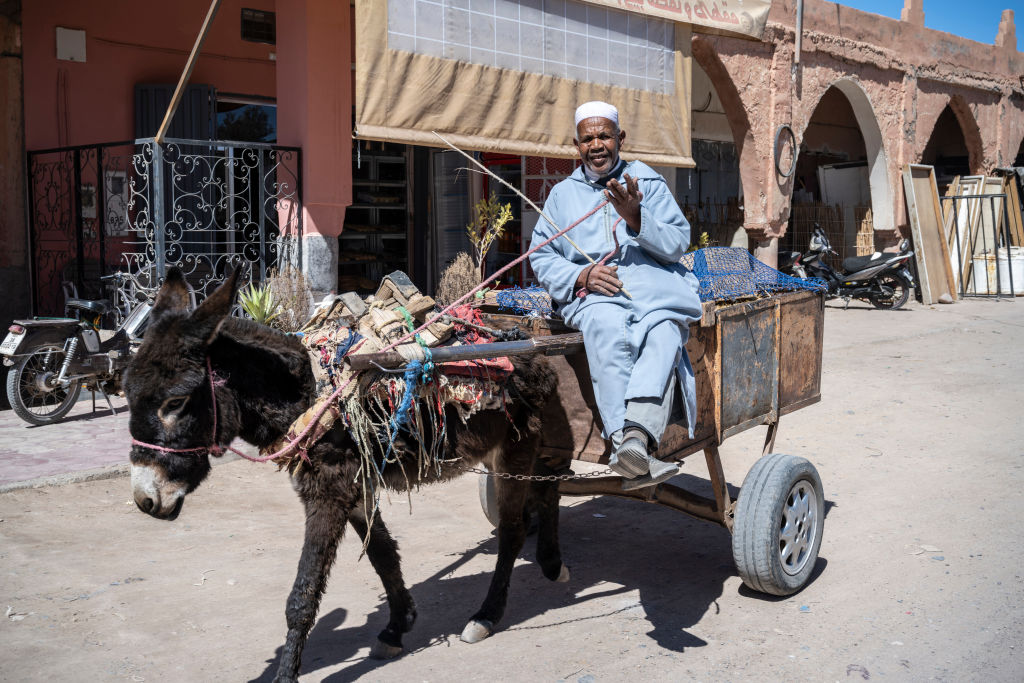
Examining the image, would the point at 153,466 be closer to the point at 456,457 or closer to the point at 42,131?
the point at 456,457

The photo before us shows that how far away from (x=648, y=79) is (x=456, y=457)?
734cm

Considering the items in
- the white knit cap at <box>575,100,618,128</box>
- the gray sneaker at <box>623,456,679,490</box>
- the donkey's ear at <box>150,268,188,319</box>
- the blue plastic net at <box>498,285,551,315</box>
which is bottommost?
the gray sneaker at <box>623,456,679,490</box>

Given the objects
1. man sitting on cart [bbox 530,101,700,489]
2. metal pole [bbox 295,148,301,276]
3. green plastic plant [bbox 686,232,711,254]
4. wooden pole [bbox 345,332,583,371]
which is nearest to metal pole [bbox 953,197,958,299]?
green plastic plant [bbox 686,232,711,254]

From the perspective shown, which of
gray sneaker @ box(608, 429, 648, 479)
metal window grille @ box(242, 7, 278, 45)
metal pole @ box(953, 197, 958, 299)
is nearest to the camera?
gray sneaker @ box(608, 429, 648, 479)

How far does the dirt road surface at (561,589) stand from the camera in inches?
135

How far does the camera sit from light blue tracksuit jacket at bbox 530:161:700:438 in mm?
3400

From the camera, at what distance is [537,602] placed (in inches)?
163

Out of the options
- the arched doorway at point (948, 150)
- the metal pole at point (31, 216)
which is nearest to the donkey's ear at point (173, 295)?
the metal pole at point (31, 216)

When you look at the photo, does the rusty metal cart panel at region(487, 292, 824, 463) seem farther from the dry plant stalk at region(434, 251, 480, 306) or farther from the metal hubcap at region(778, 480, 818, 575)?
the dry plant stalk at region(434, 251, 480, 306)

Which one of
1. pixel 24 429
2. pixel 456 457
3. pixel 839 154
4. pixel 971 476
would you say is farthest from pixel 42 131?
pixel 839 154

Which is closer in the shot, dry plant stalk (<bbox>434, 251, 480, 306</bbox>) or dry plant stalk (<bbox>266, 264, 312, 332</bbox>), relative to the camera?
dry plant stalk (<bbox>266, 264, 312, 332</bbox>)

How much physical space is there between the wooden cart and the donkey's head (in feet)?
4.10

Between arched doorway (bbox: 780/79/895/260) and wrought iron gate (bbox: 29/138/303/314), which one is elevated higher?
arched doorway (bbox: 780/79/895/260)

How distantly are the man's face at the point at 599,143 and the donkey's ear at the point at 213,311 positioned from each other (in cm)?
179
